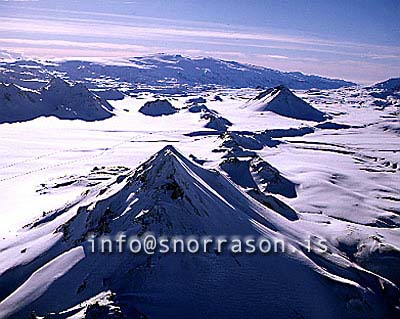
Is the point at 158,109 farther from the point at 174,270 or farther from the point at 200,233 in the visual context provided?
the point at 174,270

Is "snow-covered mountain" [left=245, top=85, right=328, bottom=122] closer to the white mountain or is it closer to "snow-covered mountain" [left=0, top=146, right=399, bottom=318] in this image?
the white mountain

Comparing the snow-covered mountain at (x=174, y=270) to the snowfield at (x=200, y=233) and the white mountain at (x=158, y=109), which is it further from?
the white mountain at (x=158, y=109)

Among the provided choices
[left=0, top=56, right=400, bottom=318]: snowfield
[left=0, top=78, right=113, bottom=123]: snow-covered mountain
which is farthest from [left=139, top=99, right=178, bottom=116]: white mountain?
[left=0, top=56, right=400, bottom=318]: snowfield

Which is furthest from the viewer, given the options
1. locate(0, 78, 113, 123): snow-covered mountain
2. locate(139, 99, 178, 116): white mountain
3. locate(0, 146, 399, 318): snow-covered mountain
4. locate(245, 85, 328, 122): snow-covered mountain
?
locate(139, 99, 178, 116): white mountain

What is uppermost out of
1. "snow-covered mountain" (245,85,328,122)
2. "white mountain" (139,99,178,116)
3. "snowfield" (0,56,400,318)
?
"snowfield" (0,56,400,318)

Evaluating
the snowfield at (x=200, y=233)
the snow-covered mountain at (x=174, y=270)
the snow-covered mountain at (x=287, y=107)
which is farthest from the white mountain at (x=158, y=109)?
the snow-covered mountain at (x=174, y=270)

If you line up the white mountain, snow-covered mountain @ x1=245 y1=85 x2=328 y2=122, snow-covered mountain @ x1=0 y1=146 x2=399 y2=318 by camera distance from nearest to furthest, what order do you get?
snow-covered mountain @ x1=0 y1=146 x2=399 y2=318
snow-covered mountain @ x1=245 y1=85 x2=328 y2=122
the white mountain

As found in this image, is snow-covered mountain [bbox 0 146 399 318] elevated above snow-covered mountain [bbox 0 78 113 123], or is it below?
above
